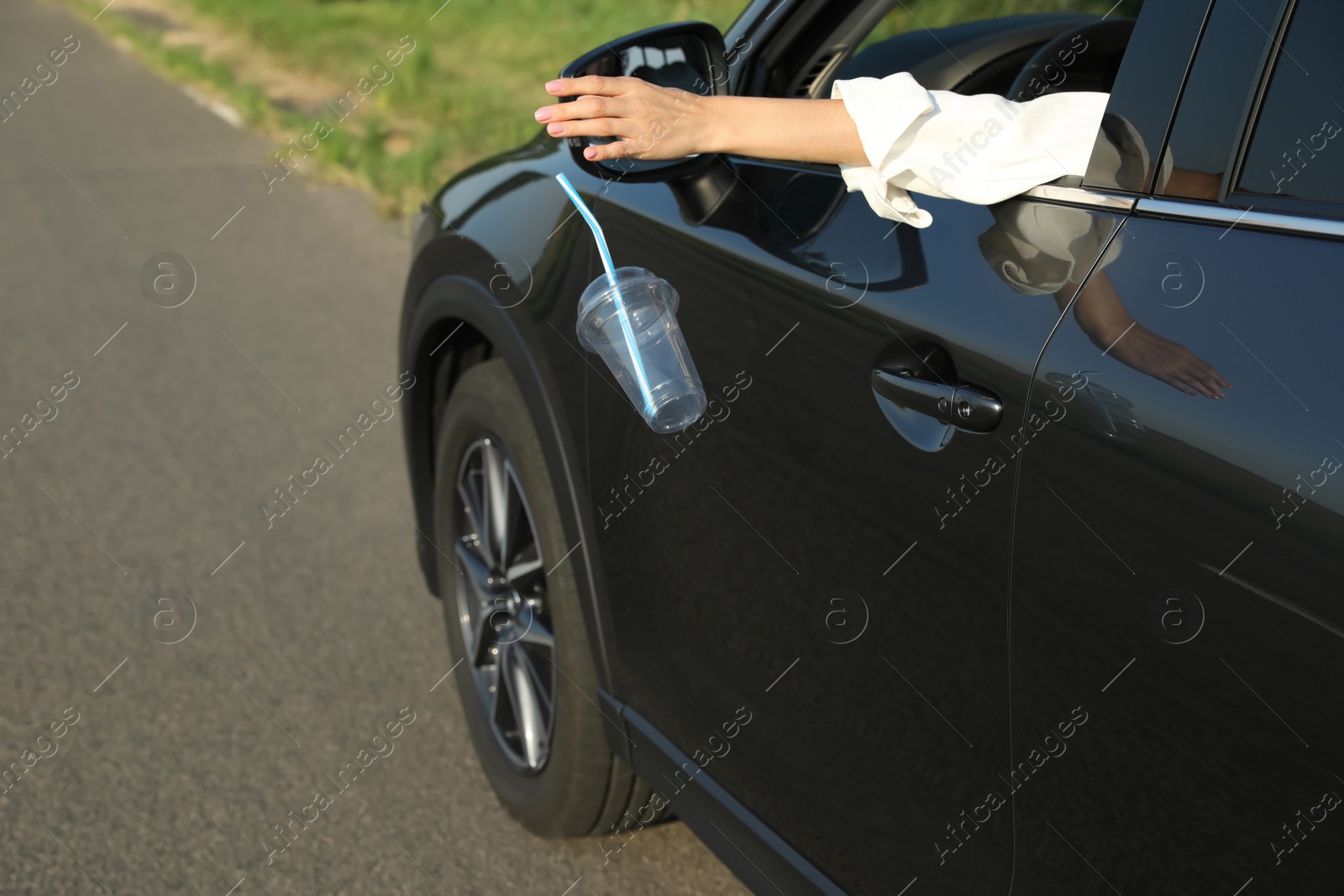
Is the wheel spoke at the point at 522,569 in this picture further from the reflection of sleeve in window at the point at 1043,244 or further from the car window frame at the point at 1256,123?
the car window frame at the point at 1256,123

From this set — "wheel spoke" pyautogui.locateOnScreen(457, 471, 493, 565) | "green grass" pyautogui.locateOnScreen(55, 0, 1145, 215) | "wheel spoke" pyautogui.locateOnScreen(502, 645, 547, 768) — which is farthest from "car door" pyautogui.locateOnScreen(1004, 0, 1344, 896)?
"green grass" pyautogui.locateOnScreen(55, 0, 1145, 215)

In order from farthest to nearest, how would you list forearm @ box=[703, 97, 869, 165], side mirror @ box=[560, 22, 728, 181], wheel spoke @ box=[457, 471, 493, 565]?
wheel spoke @ box=[457, 471, 493, 565] → side mirror @ box=[560, 22, 728, 181] → forearm @ box=[703, 97, 869, 165]

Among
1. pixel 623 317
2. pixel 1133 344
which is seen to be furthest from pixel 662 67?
pixel 1133 344

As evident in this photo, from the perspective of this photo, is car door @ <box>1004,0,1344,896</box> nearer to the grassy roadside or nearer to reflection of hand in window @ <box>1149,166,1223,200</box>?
reflection of hand in window @ <box>1149,166,1223,200</box>

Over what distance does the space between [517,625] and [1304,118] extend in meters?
1.98

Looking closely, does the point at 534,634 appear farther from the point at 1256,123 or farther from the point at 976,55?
the point at 1256,123

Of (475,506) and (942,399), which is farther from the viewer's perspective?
(475,506)

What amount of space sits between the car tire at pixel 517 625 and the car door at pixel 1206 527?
49.1 inches

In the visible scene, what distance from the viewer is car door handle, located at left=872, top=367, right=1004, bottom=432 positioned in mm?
1528

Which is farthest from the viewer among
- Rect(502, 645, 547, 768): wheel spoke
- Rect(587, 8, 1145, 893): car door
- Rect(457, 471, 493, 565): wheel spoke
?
Rect(457, 471, 493, 565): wheel spoke

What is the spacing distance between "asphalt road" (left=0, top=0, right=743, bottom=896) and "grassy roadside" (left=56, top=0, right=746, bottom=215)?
1861 millimetres

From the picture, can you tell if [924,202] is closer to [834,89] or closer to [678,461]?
[834,89]

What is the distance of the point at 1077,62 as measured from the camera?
7.39 feet

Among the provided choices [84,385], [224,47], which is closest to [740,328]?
[84,385]
